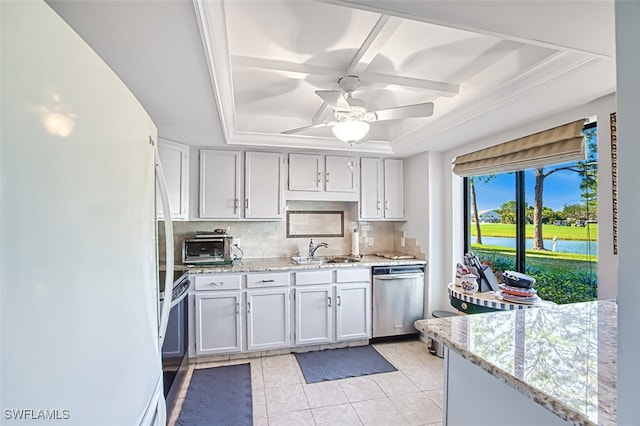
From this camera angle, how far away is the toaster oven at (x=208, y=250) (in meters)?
3.16

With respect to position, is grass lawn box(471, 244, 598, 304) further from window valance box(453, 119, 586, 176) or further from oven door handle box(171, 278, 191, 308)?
oven door handle box(171, 278, 191, 308)

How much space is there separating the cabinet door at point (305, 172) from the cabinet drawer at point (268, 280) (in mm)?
1000

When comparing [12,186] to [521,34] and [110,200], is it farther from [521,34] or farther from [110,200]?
[521,34]

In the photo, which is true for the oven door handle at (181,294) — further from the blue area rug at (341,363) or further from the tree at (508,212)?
the tree at (508,212)

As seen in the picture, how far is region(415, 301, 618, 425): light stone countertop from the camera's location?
2.44 feet

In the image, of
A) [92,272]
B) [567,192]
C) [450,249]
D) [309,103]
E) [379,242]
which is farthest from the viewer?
[379,242]

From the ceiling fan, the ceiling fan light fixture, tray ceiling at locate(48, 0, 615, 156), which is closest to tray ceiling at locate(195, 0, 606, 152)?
tray ceiling at locate(48, 0, 615, 156)

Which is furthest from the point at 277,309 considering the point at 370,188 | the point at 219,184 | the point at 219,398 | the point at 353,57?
the point at 353,57

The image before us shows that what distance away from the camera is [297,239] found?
12.5 ft

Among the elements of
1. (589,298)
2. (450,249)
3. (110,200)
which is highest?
(110,200)

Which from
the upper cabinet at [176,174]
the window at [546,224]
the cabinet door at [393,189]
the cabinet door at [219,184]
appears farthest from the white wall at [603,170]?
the upper cabinet at [176,174]

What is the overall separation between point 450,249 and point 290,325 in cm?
194

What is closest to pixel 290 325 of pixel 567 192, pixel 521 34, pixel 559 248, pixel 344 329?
pixel 344 329

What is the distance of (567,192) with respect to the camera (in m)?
2.33
